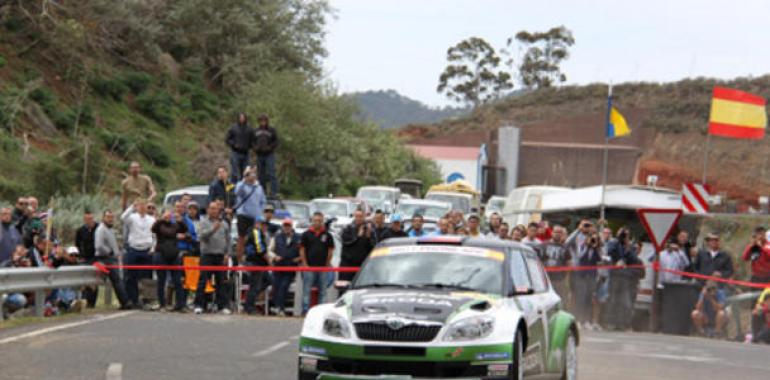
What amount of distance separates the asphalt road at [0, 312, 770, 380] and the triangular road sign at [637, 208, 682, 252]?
4.45 meters

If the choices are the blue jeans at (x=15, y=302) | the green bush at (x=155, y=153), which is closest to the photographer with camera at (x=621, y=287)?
the blue jeans at (x=15, y=302)

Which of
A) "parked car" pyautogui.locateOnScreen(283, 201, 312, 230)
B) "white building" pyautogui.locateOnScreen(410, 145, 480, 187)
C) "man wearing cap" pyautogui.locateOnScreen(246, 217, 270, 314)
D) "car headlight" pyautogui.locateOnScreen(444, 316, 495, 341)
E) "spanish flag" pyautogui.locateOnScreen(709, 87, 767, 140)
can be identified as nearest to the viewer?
"car headlight" pyautogui.locateOnScreen(444, 316, 495, 341)

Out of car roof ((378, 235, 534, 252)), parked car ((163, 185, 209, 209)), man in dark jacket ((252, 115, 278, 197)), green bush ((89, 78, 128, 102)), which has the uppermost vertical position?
green bush ((89, 78, 128, 102))

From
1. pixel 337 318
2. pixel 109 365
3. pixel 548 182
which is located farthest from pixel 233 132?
pixel 548 182

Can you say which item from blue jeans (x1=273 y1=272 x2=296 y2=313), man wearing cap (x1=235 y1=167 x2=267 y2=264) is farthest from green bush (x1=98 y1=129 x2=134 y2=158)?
blue jeans (x1=273 y1=272 x2=296 y2=313)

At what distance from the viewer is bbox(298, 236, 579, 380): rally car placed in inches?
402

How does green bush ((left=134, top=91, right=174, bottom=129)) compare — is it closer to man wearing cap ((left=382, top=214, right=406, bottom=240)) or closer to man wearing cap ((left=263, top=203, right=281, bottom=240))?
man wearing cap ((left=263, top=203, right=281, bottom=240))

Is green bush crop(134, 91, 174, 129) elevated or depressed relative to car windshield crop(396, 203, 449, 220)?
elevated

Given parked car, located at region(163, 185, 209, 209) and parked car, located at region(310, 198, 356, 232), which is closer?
parked car, located at region(163, 185, 209, 209)

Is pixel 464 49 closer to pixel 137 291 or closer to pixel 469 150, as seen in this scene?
pixel 469 150

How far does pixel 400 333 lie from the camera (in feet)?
33.6

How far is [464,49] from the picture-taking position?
155m

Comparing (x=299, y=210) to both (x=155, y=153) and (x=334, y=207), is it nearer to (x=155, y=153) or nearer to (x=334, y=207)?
(x=334, y=207)

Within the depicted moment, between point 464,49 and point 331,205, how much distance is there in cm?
11829
